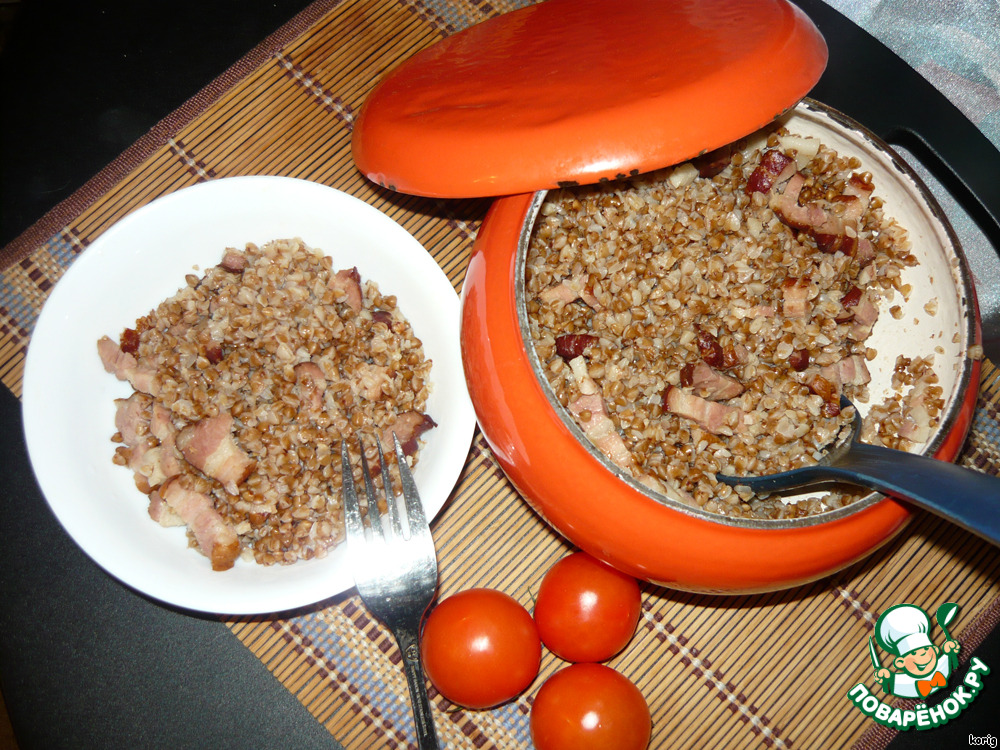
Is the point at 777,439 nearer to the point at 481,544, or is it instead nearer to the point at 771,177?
the point at 771,177

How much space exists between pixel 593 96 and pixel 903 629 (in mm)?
1232

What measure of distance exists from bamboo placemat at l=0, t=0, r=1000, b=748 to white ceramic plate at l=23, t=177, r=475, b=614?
0.70ft

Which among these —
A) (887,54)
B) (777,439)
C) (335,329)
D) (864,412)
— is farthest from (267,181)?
(887,54)

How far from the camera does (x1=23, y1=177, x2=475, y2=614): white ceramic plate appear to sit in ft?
3.77

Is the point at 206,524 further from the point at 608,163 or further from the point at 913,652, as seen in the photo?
the point at 913,652

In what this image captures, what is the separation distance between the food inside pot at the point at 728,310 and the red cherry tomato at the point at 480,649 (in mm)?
426

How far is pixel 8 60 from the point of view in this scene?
1485 mm

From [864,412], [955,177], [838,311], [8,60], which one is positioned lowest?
[864,412]

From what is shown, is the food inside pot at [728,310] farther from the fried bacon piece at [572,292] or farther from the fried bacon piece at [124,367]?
the fried bacon piece at [124,367]

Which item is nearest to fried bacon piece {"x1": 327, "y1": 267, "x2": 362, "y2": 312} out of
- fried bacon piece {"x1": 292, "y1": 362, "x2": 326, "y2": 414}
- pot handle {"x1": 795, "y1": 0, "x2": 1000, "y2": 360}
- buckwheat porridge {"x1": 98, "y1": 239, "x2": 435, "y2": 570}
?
buckwheat porridge {"x1": 98, "y1": 239, "x2": 435, "y2": 570}

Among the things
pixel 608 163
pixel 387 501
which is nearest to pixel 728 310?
pixel 608 163

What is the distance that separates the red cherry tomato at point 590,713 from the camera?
1.20 m

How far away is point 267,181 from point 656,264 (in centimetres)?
74

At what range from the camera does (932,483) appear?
77cm
